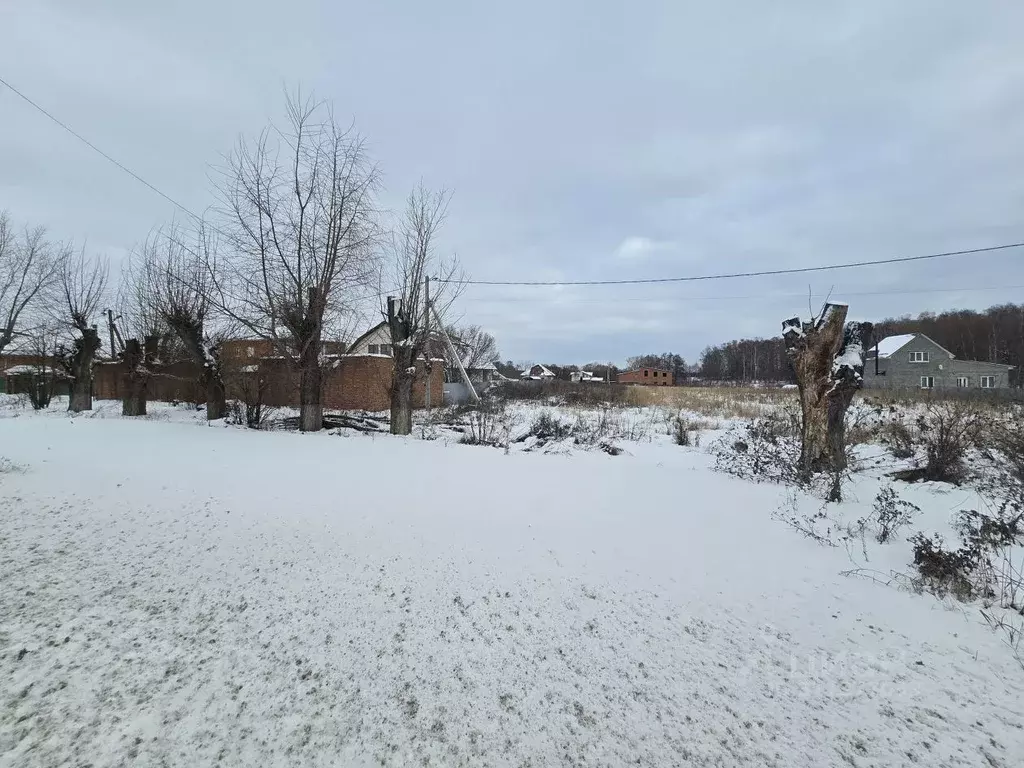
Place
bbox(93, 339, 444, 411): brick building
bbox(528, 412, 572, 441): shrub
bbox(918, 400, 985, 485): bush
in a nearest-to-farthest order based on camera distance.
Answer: bbox(918, 400, 985, 485): bush < bbox(528, 412, 572, 441): shrub < bbox(93, 339, 444, 411): brick building

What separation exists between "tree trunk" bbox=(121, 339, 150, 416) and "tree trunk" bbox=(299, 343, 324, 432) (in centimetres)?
768

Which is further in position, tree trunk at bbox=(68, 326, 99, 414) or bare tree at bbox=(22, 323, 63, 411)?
bare tree at bbox=(22, 323, 63, 411)

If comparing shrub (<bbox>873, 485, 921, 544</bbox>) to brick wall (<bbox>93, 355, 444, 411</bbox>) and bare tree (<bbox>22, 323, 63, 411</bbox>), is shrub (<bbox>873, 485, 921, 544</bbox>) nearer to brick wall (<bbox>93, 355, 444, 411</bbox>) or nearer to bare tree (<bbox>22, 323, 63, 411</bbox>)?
brick wall (<bbox>93, 355, 444, 411</bbox>)

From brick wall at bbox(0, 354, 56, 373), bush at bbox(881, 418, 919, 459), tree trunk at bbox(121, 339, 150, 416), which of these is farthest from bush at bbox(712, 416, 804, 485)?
brick wall at bbox(0, 354, 56, 373)

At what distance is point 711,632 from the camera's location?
2709 millimetres

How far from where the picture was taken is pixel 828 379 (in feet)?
23.5

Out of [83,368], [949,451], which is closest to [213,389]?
[83,368]

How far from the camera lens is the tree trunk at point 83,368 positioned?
14.8 metres

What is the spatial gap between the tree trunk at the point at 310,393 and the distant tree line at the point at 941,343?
5120cm

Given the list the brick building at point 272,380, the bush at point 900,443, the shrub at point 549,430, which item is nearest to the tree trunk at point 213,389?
the brick building at point 272,380

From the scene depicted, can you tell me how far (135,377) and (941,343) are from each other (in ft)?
293

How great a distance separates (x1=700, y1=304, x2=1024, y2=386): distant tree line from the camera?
56531 mm

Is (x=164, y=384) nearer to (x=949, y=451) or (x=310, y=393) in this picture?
(x=310, y=393)

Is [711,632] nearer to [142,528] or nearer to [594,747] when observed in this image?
[594,747]
